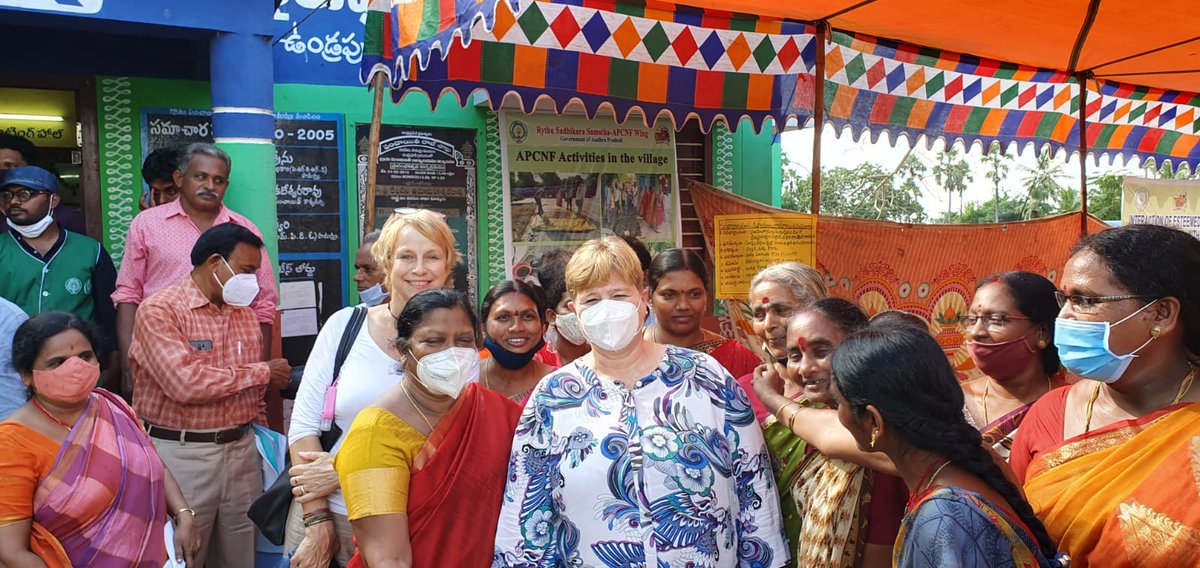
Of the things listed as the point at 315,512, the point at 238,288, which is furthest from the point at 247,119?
the point at 315,512

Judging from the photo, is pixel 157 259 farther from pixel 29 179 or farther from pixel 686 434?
pixel 686 434

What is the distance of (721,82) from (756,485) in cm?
339

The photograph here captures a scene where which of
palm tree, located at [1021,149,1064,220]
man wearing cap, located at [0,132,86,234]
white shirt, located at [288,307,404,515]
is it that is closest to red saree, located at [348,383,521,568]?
white shirt, located at [288,307,404,515]

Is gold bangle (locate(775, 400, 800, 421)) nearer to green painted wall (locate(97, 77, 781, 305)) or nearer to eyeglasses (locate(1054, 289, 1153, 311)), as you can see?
eyeglasses (locate(1054, 289, 1153, 311))

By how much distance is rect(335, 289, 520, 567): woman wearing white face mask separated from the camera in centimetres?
227

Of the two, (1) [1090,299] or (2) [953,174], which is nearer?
(1) [1090,299]

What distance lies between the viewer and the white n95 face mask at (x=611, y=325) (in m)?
2.39

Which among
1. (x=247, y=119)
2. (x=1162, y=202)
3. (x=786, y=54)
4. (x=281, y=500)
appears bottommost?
(x=281, y=500)

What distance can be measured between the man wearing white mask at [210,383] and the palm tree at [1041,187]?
94.2 feet

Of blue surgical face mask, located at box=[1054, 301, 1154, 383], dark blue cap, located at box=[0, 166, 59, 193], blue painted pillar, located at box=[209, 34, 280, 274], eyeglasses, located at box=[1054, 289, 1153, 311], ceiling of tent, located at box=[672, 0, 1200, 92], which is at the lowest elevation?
blue surgical face mask, located at box=[1054, 301, 1154, 383]

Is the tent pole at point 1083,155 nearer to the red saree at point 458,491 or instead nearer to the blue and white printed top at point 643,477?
the blue and white printed top at point 643,477

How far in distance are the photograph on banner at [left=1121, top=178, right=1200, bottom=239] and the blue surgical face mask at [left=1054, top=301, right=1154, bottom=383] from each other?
6.35 m

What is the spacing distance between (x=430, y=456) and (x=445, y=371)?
0.78 ft

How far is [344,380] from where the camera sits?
2969 mm
